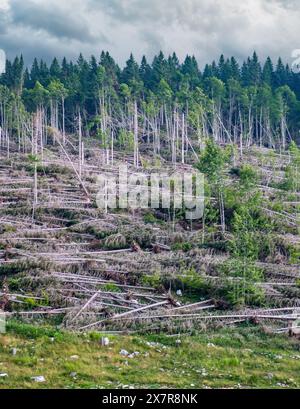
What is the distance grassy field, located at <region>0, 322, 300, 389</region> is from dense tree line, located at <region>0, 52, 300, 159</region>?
130 feet

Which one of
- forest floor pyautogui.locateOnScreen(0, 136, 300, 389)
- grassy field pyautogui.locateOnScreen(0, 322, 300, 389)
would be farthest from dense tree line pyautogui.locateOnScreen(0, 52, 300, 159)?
grassy field pyautogui.locateOnScreen(0, 322, 300, 389)

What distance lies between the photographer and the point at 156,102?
6456 centimetres

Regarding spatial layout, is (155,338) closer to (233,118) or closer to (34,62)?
(233,118)

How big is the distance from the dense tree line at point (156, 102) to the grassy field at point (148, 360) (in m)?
39.7

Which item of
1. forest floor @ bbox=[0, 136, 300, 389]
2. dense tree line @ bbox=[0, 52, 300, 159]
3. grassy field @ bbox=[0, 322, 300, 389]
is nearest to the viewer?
grassy field @ bbox=[0, 322, 300, 389]

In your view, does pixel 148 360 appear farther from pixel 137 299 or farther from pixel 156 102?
pixel 156 102

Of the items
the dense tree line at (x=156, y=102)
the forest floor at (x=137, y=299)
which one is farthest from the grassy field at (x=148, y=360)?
the dense tree line at (x=156, y=102)

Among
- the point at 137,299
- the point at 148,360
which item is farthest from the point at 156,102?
the point at 148,360

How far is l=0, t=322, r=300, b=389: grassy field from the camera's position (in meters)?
10.7

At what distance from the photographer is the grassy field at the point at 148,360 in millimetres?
10719

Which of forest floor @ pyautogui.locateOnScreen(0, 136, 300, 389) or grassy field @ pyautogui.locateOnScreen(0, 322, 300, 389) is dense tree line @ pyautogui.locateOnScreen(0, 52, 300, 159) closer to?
forest floor @ pyautogui.locateOnScreen(0, 136, 300, 389)

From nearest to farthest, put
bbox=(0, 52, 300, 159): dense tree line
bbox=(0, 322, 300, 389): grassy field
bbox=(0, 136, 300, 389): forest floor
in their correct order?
bbox=(0, 322, 300, 389): grassy field, bbox=(0, 136, 300, 389): forest floor, bbox=(0, 52, 300, 159): dense tree line

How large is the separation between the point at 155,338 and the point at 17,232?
12735mm

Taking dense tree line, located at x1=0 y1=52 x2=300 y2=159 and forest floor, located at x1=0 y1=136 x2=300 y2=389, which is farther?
dense tree line, located at x1=0 y1=52 x2=300 y2=159
